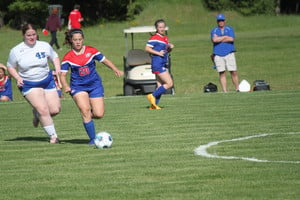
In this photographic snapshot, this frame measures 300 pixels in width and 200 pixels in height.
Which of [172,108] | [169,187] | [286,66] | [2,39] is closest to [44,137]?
[172,108]

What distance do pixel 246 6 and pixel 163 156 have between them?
53398 millimetres

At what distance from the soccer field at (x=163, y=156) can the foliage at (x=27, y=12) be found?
43931 mm

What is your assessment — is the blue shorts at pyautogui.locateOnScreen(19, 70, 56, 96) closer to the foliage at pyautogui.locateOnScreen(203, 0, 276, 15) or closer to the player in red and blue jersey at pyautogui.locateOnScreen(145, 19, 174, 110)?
the player in red and blue jersey at pyautogui.locateOnScreen(145, 19, 174, 110)

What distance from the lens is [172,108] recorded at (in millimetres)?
20188

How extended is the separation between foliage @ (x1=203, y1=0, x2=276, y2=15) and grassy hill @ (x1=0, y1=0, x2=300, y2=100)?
83 cm

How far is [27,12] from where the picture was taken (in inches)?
2534

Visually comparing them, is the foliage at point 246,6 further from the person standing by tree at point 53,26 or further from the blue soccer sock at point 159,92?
the blue soccer sock at point 159,92

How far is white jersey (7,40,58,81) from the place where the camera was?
1411 cm

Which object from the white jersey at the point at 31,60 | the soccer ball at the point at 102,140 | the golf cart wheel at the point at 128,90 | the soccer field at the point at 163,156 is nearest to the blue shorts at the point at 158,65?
the soccer field at the point at 163,156

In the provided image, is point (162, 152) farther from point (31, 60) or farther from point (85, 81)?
point (31, 60)

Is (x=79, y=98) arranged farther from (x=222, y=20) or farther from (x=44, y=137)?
(x=222, y=20)

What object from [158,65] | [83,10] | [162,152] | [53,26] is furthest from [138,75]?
[83,10]

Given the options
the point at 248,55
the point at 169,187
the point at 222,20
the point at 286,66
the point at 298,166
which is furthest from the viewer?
the point at 248,55

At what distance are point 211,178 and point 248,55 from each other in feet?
102
